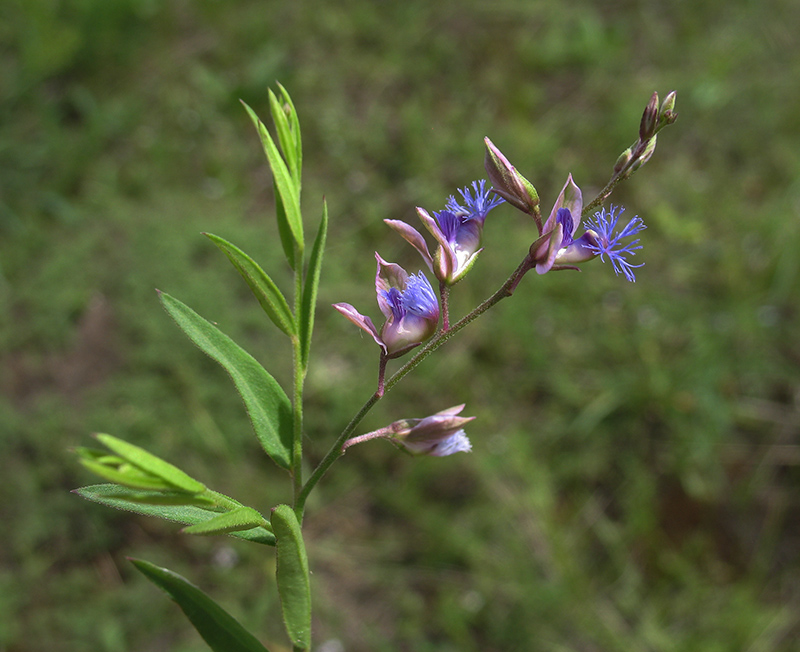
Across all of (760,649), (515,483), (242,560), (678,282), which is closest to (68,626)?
(242,560)

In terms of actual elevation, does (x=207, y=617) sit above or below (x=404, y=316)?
below

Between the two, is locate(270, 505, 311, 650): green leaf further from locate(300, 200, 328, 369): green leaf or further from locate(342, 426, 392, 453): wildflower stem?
locate(300, 200, 328, 369): green leaf

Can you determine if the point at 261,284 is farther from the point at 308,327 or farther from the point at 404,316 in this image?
the point at 404,316

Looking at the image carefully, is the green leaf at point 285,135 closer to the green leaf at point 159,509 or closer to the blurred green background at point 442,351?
the green leaf at point 159,509

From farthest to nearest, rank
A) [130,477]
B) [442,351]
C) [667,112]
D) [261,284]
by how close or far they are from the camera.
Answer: [442,351] → [261,284] → [667,112] → [130,477]

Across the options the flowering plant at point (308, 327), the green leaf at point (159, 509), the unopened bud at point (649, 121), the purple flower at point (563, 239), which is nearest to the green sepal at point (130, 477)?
the flowering plant at point (308, 327)

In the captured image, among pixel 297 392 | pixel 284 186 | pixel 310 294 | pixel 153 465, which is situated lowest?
pixel 153 465

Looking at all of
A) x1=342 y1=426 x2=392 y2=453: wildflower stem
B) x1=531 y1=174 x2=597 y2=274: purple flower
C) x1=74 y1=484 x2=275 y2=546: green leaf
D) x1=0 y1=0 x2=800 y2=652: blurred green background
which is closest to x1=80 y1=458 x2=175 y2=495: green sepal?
x1=74 y1=484 x2=275 y2=546: green leaf

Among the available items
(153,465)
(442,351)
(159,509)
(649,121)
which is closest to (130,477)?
(153,465)
